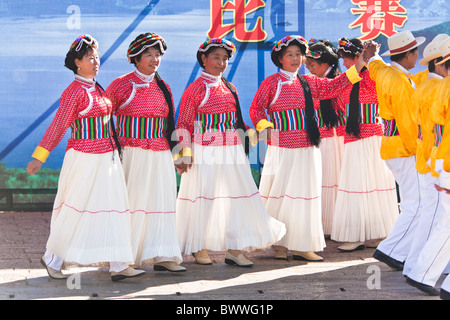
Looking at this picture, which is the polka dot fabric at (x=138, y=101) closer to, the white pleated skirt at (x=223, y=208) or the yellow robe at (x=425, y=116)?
the white pleated skirt at (x=223, y=208)

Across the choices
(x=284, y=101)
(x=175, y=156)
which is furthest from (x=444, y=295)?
(x=175, y=156)

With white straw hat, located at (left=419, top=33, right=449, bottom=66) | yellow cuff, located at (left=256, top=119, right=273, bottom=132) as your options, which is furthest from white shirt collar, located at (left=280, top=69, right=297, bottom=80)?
white straw hat, located at (left=419, top=33, right=449, bottom=66)

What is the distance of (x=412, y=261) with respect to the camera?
5.64 meters

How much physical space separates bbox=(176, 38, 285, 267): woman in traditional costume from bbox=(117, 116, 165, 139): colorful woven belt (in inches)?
12.3

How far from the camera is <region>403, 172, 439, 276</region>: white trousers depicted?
5.54 m

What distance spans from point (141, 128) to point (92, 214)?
0.74m

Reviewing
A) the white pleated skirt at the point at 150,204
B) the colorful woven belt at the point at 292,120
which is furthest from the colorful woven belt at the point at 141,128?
the colorful woven belt at the point at 292,120

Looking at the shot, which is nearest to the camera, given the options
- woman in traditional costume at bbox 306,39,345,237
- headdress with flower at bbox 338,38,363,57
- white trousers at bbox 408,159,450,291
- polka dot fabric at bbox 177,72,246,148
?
white trousers at bbox 408,159,450,291

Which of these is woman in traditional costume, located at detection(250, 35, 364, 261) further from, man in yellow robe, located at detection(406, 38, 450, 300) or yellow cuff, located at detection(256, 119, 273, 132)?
man in yellow robe, located at detection(406, 38, 450, 300)

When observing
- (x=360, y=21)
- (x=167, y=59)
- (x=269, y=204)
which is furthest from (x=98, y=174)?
(x=360, y=21)

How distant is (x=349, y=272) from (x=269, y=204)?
2.98 feet

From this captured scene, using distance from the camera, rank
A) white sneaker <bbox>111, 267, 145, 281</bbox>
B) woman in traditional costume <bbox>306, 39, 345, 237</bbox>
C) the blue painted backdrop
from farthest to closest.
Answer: the blue painted backdrop
woman in traditional costume <bbox>306, 39, 345, 237</bbox>
white sneaker <bbox>111, 267, 145, 281</bbox>

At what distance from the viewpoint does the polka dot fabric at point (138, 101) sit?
6.00m

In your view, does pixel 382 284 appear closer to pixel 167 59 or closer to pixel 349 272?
pixel 349 272
